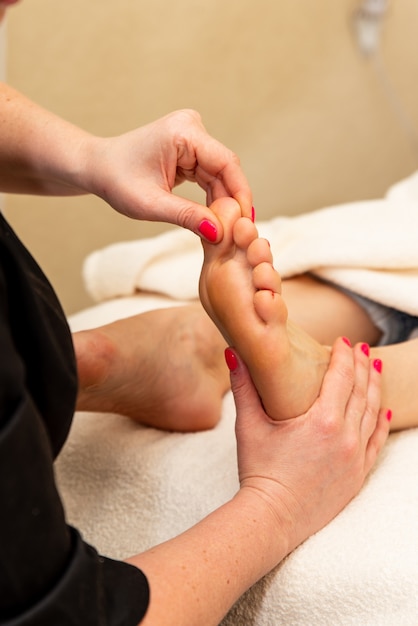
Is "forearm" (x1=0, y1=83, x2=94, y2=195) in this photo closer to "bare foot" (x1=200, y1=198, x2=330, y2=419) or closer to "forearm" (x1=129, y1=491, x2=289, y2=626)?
"bare foot" (x1=200, y1=198, x2=330, y2=419)

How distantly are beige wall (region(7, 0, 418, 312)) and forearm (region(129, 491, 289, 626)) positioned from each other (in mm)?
989

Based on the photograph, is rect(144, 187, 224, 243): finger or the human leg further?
the human leg

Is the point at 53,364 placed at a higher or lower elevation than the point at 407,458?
higher

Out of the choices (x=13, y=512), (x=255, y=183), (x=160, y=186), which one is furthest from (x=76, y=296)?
(x=13, y=512)

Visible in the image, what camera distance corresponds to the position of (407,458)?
0.81m

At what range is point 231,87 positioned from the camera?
5.68ft

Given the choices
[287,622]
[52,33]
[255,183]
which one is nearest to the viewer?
[287,622]

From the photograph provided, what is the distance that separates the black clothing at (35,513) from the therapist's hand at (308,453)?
0.20 m

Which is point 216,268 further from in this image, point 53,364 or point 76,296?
point 76,296

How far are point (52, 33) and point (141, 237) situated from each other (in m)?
0.48

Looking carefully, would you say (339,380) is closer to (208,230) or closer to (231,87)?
(208,230)

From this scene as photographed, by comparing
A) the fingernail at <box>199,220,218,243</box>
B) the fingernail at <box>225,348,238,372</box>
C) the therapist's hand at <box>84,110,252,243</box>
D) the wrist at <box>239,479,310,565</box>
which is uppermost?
the therapist's hand at <box>84,110,252,243</box>

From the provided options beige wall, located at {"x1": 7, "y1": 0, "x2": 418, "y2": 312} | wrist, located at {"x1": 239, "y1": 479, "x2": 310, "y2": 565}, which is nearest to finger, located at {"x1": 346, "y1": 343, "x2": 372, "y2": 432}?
wrist, located at {"x1": 239, "y1": 479, "x2": 310, "y2": 565}

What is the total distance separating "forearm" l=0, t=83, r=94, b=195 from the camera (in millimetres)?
850
